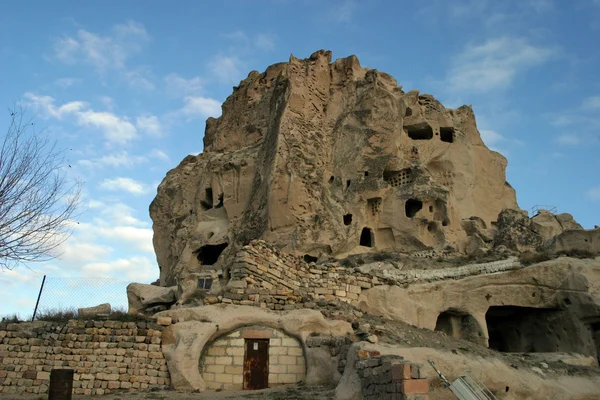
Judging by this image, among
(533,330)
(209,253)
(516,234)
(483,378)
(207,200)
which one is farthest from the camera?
(207,200)

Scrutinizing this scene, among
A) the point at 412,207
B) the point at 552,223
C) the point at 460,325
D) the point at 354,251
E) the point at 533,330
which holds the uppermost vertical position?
the point at 412,207

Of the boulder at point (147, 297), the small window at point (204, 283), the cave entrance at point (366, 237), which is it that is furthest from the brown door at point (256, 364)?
the cave entrance at point (366, 237)

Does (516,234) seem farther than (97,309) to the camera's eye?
Yes

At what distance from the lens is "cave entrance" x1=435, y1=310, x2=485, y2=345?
15.6 m

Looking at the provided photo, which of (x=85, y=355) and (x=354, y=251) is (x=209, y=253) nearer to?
(x=354, y=251)

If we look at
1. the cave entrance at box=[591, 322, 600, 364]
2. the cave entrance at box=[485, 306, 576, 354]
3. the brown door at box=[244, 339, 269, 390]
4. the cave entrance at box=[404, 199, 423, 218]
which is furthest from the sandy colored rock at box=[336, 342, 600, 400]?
the cave entrance at box=[404, 199, 423, 218]

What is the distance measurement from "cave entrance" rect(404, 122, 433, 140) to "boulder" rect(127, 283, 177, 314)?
15.2 meters

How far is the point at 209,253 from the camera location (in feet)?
83.7

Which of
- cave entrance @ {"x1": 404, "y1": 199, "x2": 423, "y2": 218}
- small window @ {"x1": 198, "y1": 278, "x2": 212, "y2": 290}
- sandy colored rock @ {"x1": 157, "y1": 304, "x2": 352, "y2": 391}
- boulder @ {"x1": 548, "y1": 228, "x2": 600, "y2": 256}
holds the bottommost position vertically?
sandy colored rock @ {"x1": 157, "y1": 304, "x2": 352, "y2": 391}

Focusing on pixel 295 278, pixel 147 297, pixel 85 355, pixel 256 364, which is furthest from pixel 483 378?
pixel 147 297

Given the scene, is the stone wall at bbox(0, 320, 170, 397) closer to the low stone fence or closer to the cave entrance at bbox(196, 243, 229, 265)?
the low stone fence

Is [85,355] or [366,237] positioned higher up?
[366,237]

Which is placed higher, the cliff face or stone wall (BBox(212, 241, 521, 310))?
the cliff face

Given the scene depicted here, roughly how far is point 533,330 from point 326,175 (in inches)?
421
